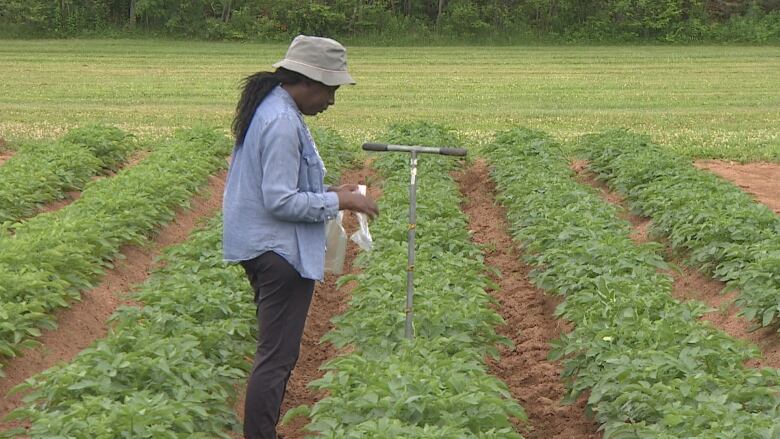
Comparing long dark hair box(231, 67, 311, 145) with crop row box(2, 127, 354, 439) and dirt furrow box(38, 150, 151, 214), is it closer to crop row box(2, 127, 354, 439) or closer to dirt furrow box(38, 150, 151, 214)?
crop row box(2, 127, 354, 439)

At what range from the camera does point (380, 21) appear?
41875 mm

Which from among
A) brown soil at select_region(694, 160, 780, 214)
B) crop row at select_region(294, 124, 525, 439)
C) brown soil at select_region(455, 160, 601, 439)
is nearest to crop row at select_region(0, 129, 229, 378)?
crop row at select_region(294, 124, 525, 439)

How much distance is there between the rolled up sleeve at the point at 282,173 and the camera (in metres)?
5.25

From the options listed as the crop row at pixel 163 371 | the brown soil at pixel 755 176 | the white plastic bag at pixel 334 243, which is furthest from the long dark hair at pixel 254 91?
the brown soil at pixel 755 176

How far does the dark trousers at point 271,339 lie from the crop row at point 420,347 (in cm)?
23

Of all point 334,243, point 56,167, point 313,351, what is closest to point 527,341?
point 313,351

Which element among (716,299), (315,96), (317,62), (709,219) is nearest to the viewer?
(317,62)

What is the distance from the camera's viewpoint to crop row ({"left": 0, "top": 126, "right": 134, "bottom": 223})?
37.0 ft

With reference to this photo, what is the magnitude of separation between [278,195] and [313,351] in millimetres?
3136

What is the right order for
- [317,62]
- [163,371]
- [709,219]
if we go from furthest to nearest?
[709,219], [163,371], [317,62]

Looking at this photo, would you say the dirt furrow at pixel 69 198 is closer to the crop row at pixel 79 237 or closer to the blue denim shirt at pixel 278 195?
the crop row at pixel 79 237

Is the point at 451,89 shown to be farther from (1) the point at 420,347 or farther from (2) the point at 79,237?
(1) the point at 420,347

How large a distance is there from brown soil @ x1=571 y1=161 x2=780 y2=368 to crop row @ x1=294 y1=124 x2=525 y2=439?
1567mm

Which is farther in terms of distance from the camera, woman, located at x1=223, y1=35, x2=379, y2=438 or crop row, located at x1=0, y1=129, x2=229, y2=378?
crop row, located at x1=0, y1=129, x2=229, y2=378
